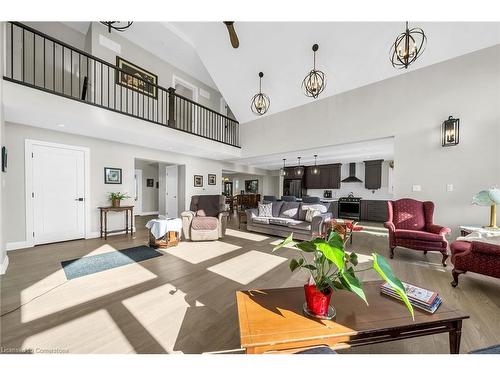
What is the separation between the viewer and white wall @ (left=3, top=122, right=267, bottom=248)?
365cm

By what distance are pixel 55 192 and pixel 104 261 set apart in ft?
7.49

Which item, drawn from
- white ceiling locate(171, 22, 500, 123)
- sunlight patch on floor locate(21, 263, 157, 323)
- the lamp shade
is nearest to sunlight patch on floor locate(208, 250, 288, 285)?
sunlight patch on floor locate(21, 263, 157, 323)

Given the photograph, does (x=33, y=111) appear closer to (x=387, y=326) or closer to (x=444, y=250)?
(x=387, y=326)

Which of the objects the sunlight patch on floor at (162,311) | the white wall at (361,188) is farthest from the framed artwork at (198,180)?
the white wall at (361,188)

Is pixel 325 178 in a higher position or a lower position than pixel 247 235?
higher

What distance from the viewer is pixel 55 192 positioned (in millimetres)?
4145

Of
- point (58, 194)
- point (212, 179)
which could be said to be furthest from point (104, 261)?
point (212, 179)

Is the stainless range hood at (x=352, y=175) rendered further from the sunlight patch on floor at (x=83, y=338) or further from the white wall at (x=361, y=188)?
the sunlight patch on floor at (x=83, y=338)

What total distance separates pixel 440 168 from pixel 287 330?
4495mm

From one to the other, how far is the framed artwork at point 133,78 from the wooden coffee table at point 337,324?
18.2 ft

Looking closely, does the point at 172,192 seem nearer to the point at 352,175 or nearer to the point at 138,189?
the point at 138,189

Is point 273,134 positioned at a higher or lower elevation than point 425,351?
higher
